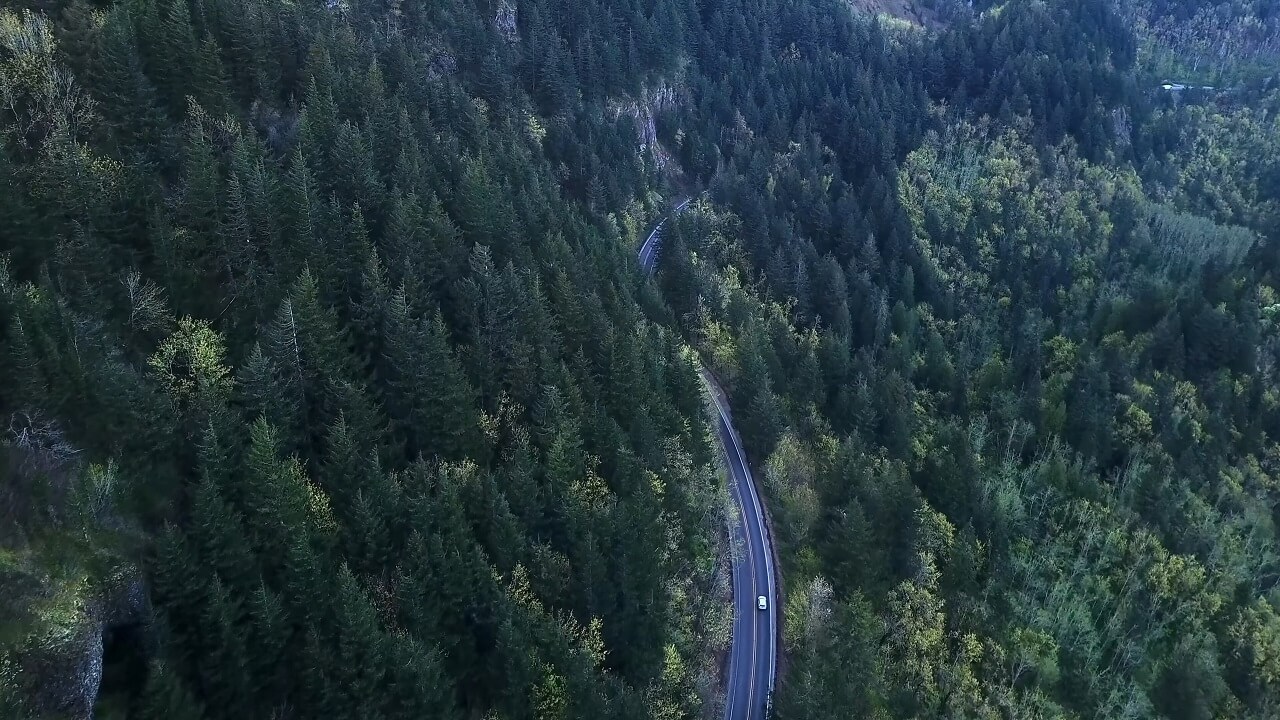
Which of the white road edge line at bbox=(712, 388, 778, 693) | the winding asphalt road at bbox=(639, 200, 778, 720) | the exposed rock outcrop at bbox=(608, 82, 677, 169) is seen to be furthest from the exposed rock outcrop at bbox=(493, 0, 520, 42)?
the winding asphalt road at bbox=(639, 200, 778, 720)

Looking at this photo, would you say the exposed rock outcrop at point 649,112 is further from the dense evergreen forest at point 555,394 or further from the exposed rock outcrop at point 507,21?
the exposed rock outcrop at point 507,21

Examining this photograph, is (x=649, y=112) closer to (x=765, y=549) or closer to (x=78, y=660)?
(x=765, y=549)

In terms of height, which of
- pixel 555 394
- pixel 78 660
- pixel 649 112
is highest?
pixel 78 660

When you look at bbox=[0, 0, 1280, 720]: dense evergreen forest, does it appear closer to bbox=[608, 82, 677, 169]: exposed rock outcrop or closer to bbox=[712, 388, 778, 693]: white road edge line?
bbox=[712, 388, 778, 693]: white road edge line

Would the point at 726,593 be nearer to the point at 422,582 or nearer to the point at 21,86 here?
the point at 422,582

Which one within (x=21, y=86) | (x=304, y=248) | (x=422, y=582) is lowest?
(x=422, y=582)

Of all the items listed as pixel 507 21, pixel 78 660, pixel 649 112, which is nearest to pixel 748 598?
pixel 78 660

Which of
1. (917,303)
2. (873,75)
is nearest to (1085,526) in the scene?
(917,303)
